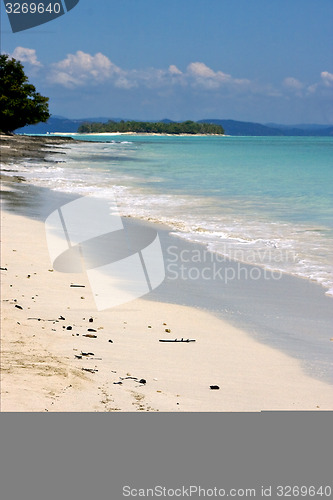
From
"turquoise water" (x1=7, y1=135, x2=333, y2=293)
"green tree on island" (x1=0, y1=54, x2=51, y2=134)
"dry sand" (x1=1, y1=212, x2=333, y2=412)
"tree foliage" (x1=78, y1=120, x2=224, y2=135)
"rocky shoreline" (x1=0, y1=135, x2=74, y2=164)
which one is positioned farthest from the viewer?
"tree foliage" (x1=78, y1=120, x2=224, y2=135)

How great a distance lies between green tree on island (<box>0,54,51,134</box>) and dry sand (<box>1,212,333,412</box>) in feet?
190

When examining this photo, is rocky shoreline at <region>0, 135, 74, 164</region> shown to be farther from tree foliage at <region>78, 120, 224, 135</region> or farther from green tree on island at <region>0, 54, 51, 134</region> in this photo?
tree foliage at <region>78, 120, 224, 135</region>

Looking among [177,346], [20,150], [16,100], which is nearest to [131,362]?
[177,346]

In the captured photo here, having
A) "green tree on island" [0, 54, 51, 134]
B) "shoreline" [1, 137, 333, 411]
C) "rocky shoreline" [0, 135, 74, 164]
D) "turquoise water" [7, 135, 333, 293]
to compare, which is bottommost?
"shoreline" [1, 137, 333, 411]

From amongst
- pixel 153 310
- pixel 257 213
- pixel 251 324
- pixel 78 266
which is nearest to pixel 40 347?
pixel 153 310

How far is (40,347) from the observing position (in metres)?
4.15

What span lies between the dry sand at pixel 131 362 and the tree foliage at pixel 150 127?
172404 mm

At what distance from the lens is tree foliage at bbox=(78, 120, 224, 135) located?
175m

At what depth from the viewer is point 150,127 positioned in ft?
593

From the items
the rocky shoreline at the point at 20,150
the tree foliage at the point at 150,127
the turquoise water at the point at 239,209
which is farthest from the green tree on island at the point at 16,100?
the tree foliage at the point at 150,127

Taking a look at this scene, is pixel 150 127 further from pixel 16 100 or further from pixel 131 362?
pixel 131 362

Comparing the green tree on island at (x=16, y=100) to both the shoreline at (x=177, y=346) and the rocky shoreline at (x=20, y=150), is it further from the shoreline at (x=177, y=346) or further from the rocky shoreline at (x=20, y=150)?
the shoreline at (x=177, y=346)

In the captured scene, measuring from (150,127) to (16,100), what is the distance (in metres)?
122

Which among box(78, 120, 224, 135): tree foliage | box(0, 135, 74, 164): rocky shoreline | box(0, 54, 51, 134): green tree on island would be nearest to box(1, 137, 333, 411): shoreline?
box(0, 135, 74, 164): rocky shoreline
